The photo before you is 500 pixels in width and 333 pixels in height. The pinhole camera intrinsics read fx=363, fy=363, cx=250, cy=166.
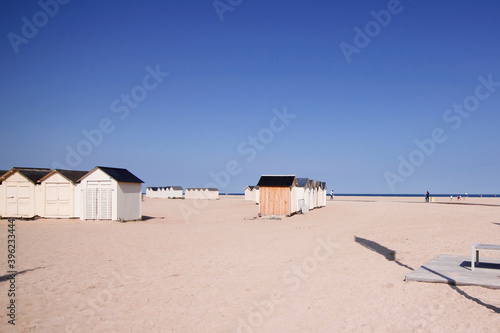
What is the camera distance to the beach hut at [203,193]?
262 feet

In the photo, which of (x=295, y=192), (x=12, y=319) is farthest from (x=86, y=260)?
(x=295, y=192)

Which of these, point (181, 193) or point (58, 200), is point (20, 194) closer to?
point (58, 200)

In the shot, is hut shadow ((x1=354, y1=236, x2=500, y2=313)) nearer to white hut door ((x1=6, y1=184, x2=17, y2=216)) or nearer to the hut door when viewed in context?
the hut door

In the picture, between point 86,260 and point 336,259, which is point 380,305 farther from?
point 86,260

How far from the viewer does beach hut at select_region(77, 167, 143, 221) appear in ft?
79.7

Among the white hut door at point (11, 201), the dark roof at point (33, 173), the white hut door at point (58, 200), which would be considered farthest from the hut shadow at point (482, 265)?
the white hut door at point (11, 201)

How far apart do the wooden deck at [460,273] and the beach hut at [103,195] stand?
19830 mm

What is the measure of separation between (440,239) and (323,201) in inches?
1096

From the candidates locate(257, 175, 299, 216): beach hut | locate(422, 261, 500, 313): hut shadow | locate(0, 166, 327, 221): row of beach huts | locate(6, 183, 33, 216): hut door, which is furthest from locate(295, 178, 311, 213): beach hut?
locate(422, 261, 500, 313): hut shadow

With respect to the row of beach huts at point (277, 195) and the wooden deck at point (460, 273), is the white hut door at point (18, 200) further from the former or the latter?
the wooden deck at point (460, 273)

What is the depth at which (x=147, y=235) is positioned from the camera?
1803 cm

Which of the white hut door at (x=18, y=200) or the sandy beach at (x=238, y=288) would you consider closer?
the sandy beach at (x=238, y=288)

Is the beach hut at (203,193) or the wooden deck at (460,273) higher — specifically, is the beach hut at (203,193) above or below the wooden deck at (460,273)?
below

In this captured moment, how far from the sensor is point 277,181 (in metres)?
28.6
